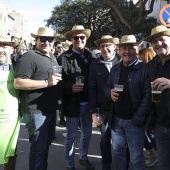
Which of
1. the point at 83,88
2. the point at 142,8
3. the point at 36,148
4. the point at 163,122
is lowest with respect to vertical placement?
the point at 36,148

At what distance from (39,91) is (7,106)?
0.44 m

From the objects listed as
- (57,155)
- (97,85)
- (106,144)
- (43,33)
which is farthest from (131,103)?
(57,155)

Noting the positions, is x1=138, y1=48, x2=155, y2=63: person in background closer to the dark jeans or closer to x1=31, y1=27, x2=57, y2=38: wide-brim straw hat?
the dark jeans

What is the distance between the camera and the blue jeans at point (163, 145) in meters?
2.99

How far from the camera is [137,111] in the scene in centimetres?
316

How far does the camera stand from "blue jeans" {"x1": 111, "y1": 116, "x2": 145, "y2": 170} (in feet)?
10.6

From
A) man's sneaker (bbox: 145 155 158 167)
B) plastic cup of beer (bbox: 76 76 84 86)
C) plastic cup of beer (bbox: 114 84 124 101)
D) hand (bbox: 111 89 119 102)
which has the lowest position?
man's sneaker (bbox: 145 155 158 167)

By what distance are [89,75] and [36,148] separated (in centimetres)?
133

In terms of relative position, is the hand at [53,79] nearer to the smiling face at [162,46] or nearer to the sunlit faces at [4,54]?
the sunlit faces at [4,54]

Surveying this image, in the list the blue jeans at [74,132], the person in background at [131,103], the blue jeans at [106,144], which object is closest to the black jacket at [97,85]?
the blue jeans at [106,144]

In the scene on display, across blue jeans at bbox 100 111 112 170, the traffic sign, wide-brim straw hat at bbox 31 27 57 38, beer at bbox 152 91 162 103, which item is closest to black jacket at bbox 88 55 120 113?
blue jeans at bbox 100 111 112 170

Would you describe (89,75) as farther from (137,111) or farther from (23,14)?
(23,14)

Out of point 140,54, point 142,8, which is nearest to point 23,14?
point 142,8

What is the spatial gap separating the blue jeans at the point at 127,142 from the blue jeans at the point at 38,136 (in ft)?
2.95
